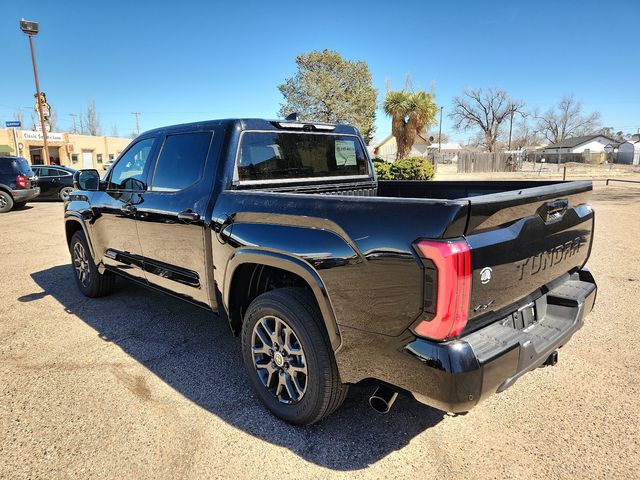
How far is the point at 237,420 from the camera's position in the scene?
2.74 m

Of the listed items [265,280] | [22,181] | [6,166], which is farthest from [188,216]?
[6,166]

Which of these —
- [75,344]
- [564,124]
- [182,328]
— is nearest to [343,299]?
[182,328]

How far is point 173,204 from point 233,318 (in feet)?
3.37

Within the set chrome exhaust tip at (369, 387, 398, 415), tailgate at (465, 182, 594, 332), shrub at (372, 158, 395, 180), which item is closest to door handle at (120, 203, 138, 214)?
chrome exhaust tip at (369, 387, 398, 415)

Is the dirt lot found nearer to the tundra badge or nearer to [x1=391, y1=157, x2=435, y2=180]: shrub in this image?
the tundra badge

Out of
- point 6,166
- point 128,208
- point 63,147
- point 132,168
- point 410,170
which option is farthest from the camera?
point 63,147

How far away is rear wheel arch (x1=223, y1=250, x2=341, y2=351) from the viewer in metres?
2.26

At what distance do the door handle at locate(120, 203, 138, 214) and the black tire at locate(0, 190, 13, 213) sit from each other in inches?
523

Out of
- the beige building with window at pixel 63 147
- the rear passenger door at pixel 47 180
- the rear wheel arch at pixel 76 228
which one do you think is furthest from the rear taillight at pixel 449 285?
the beige building with window at pixel 63 147

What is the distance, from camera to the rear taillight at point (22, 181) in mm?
14188

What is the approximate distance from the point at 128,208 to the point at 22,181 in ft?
43.9

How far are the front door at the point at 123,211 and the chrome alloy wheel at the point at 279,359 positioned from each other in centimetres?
174

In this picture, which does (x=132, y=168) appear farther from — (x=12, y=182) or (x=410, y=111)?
(x=410, y=111)

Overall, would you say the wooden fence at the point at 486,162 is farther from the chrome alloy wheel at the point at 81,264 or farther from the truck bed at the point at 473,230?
the truck bed at the point at 473,230
